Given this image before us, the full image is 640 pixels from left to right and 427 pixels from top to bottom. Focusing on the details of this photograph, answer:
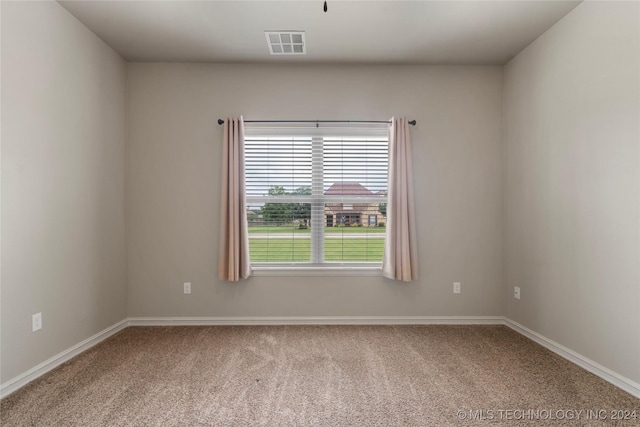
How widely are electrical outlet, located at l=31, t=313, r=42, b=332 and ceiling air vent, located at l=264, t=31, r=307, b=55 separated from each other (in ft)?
9.28

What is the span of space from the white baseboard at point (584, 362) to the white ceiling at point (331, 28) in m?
2.70

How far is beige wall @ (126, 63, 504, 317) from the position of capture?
338 cm

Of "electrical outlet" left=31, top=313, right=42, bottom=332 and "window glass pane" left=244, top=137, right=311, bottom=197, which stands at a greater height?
"window glass pane" left=244, top=137, right=311, bottom=197

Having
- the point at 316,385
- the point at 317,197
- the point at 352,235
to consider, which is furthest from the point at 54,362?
the point at 352,235

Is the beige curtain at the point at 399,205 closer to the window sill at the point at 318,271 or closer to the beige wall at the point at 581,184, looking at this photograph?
the window sill at the point at 318,271

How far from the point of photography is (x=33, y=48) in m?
2.27

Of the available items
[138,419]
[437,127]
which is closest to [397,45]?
[437,127]

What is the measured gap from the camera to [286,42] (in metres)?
2.94

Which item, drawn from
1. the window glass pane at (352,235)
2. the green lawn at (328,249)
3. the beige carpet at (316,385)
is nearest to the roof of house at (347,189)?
the window glass pane at (352,235)

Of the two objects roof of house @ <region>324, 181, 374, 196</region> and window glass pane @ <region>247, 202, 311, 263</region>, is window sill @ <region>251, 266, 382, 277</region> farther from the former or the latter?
roof of house @ <region>324, 181, 374, 196</region>

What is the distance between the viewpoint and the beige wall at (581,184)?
7.00ft

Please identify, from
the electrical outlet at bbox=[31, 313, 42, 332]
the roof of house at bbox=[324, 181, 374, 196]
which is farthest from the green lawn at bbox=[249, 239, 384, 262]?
the electrical outlet at bbox=[31, 313, 42, 332]

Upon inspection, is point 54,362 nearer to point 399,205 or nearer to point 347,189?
point 347,189

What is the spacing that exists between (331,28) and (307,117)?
912 mm
